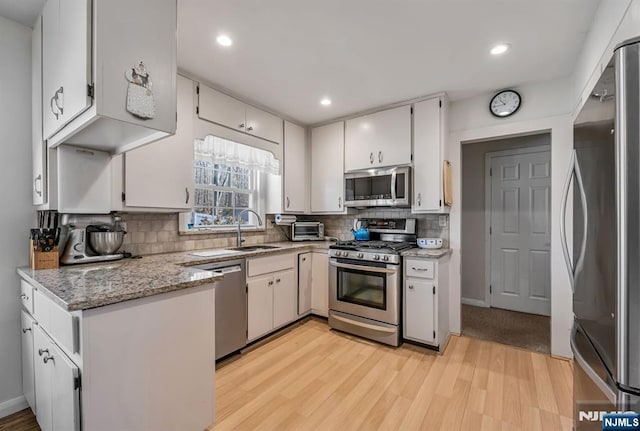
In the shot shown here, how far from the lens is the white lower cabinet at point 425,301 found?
263cm

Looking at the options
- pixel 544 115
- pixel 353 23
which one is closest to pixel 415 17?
pixel 353 23

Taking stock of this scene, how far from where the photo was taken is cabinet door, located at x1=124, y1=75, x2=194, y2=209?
2.12 m

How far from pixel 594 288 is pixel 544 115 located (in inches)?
87.7

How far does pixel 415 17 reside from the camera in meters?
1.80

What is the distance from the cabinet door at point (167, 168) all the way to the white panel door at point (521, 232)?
3.95 meters

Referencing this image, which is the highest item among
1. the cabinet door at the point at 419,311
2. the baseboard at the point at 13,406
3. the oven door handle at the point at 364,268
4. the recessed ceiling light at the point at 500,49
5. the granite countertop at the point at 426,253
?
the recessed ceiling light at the point at 500,49

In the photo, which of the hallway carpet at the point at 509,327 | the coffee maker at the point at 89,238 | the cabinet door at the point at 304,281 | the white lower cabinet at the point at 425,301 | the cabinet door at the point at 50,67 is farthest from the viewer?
the cabinet door at the point at 304,281

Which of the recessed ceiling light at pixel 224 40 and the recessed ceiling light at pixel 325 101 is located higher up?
the recessed ceiling light at pixel 325 101

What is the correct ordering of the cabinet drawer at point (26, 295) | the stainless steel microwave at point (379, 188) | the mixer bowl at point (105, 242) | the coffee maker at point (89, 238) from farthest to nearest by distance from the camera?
the stainless steel microwave at point (379, 188), the mixer bowl at point (105, 242), the coffee maker at point (89, 238), the cabinet drawer at point (26, 295)

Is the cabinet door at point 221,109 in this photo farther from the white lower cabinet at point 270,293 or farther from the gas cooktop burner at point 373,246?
the gas cooktop burner at point 373,246

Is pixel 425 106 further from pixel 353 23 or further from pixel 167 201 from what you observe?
pixel 167 201

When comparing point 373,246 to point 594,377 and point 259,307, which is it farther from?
point 594,377

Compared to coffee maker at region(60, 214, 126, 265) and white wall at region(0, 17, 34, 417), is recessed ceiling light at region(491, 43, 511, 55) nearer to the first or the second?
coffee maker at region(60, 214, 126, 265)

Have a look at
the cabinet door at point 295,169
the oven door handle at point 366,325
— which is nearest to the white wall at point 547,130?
the oven door handle at point 366,325
